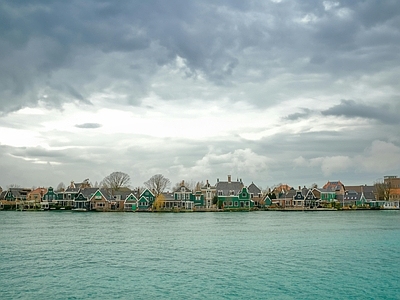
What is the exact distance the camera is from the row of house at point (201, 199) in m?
98.3

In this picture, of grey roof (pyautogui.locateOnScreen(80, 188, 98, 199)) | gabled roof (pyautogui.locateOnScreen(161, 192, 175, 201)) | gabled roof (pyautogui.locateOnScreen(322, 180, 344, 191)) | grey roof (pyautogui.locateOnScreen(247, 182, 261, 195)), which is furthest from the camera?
gabled roof (pyautogui.locateOnScreen(322, 180, 344, 191))

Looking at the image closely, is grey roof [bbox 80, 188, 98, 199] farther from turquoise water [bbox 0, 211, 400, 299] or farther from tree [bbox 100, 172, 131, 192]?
turquoise water [bbox 0, 211, 400, 299]

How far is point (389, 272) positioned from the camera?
79.2 ft

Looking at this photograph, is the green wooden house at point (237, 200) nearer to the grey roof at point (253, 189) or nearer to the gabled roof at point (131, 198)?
the grey roof at point (253, 189)

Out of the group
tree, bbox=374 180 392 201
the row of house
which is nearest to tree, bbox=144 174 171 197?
the row of house

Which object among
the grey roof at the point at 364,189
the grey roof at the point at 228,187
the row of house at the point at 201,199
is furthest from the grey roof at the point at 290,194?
the grey roof at the point at 364,189

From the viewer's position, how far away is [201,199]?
10044cm

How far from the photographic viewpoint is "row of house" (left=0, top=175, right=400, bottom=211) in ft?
323

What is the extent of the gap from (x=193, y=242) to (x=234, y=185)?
6416cm

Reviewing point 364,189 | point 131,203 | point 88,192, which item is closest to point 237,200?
point 131,203

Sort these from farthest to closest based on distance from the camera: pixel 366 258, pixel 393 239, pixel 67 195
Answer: pixel 67 195
pixel 393 239
pixel 366 258

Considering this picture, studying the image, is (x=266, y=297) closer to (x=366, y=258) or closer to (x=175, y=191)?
(x=366, y=258)

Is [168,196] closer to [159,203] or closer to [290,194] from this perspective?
[159,203]

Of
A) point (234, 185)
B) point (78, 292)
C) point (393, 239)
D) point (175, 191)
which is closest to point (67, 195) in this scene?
point (175, 191)
